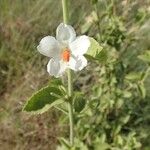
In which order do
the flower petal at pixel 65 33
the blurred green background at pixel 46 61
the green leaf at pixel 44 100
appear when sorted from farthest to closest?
the blurred green background at pixel 46 61 < the green leaf at pixel 44 100 < the flower petal at pixel 65 33

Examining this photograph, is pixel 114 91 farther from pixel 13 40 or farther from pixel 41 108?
pixel 13 40

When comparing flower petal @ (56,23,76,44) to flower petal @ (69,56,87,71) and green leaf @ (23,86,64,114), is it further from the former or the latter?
green leaf @ (23,86,64,114)

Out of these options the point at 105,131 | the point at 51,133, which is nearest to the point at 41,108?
the point at 105,131

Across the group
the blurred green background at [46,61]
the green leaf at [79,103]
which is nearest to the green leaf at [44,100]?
the green leaf at [79,103]

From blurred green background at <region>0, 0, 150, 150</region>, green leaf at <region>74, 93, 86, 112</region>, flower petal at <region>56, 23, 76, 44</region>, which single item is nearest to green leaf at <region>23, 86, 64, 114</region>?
green leaf at <region>74, 93, 86, 112</region>

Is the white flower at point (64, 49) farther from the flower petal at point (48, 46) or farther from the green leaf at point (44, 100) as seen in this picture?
the green leaf at point (44, 100)

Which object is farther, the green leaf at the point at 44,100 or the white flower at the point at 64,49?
the green leaf at the point at 44,100
